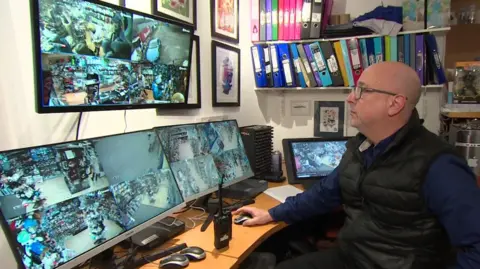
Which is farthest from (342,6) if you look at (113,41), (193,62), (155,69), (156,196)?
(156,196)

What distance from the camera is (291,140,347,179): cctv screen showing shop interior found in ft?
7.31

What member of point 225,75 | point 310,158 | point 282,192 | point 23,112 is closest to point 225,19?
point 225,75

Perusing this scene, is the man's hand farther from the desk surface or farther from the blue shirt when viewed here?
the blue shirt

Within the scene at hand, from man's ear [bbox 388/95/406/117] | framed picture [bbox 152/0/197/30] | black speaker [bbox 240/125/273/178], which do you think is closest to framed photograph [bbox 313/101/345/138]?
black speaker [bbox 240/125/273/178]

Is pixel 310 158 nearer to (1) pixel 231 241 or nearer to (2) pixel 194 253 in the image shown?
(1) pixel 231 241

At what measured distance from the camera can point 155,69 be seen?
1589mm

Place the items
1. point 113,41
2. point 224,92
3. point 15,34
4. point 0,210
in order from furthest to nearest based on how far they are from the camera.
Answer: point 224,92 < point 113,41 < point 15,34 < point 0,210

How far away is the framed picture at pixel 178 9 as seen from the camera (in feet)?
5.99

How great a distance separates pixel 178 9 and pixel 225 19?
0.57 m

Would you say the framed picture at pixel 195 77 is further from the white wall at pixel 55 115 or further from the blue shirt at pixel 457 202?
the blue shirt at pixel 457 202

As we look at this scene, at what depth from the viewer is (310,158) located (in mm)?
2262

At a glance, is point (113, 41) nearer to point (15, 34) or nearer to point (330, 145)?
point (15, 34)

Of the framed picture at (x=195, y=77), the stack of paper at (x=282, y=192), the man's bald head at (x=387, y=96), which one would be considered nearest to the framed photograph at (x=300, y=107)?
the stack of paper at (x=282, y=192)

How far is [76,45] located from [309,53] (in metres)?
1.82
